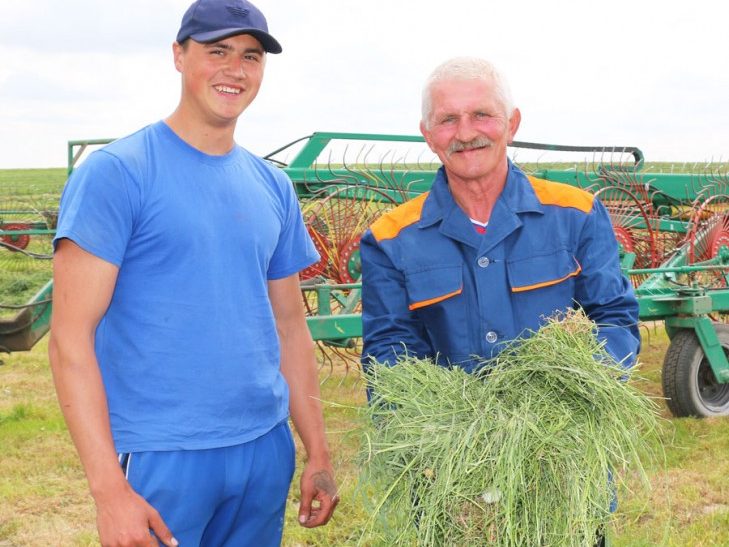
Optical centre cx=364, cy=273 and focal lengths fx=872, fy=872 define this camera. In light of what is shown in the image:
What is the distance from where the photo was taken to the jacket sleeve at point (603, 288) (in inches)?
81.7

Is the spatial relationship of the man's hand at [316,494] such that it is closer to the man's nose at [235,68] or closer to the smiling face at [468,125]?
the smiling face at [468,125]

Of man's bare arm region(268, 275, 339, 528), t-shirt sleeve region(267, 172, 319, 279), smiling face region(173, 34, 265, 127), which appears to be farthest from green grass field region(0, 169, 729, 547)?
smiling face region(173, 34, 265, 127)

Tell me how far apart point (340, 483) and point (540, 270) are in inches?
106

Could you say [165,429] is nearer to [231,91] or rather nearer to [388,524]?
[388,524]

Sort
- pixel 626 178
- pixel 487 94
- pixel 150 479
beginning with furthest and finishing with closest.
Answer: pixel 626 178 < pixel 487 94 < pixel 150 479

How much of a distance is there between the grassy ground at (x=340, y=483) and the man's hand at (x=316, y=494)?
59 centimetres

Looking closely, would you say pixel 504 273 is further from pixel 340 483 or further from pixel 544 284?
pixel 340 483

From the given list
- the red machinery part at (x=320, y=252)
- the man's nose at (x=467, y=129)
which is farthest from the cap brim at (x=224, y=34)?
the red machinery part at (x=320, y=252)

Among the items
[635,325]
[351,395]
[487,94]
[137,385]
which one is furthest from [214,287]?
[351,395]

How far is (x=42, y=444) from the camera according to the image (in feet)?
18.3

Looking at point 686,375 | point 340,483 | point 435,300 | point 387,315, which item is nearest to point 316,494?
point 387,315

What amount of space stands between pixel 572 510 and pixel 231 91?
47.5 inches

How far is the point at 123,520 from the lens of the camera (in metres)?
1.86

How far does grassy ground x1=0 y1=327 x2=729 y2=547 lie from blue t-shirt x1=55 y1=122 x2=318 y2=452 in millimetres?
1049
